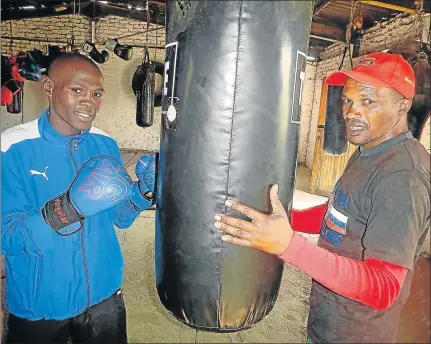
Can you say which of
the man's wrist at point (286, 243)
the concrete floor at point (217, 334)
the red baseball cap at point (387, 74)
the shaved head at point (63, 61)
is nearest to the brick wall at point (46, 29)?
the concrete floor at point (217, 334)

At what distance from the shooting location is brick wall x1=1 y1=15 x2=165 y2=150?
7.42 m

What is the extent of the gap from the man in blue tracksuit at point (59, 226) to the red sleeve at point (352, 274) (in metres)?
0.74

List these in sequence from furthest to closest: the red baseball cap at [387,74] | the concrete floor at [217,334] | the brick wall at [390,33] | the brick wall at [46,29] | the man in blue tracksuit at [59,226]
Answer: the brick wall at [46,29] < the brick wall at [390,33] < the concrete floor at [217,334] < the man in blue tracksuit at [59,226] < the red baseball cap at [387,74]

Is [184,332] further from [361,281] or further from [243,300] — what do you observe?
[361,281]

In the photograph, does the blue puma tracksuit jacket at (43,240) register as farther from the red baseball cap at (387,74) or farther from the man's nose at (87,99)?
the red baseball cap at (387,74)

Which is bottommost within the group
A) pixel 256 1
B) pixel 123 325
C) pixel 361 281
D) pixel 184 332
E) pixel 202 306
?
pixel 184 332

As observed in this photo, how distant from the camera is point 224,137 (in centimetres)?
96

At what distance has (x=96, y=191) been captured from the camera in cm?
127

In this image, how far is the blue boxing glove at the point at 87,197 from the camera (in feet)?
4.07

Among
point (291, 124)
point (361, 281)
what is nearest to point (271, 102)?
point (291, 124)

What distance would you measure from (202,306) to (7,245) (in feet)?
2.69

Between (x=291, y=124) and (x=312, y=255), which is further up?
(x=291, y=124)

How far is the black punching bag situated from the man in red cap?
0.09 metres

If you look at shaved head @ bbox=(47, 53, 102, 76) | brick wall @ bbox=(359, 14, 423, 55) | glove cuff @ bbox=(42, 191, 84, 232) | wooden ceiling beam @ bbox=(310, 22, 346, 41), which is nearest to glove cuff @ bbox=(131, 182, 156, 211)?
glove cuff @ bbox=(42, 191, 84, 232)
